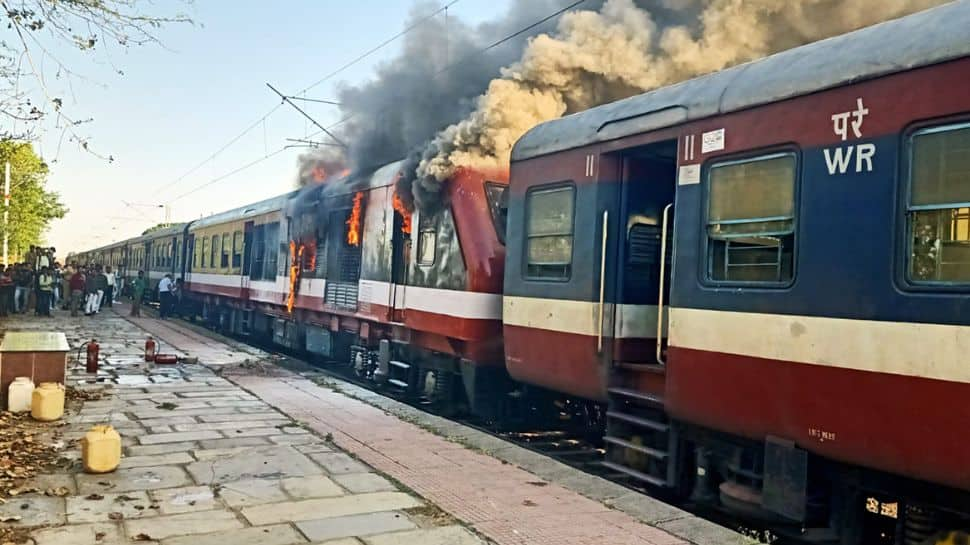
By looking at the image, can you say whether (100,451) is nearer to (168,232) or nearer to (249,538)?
(249,538)

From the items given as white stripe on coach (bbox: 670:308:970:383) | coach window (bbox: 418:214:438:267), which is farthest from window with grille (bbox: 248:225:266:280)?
white stripe on coach (bbox: 670:308:970:383)

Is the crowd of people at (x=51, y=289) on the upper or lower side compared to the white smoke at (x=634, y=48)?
lower

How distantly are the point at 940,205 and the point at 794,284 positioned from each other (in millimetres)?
1001

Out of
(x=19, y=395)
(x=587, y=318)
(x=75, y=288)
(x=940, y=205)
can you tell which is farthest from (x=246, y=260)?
(x=940, y=205)

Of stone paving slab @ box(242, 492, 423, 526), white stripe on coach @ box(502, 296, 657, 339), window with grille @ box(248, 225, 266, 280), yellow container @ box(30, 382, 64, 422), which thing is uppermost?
window with grille @ box(248, 225, 266, 280)

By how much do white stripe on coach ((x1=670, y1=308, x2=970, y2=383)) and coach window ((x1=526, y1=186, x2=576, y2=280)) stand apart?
1625 millimetres

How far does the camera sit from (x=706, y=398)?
5590 mm

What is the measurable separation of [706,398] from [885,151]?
6.70 ft

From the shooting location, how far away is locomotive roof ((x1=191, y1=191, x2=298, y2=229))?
56.8 ft

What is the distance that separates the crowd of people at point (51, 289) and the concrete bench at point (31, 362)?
1567 centimetres

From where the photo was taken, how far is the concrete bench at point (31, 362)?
27.8 ft

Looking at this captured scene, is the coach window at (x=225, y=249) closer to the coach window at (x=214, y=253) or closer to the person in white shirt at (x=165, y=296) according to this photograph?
the coach window at (x=214, y=253)

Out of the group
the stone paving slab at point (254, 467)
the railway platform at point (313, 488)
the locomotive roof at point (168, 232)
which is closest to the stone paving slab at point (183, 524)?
the railway platform at point (313, 488)

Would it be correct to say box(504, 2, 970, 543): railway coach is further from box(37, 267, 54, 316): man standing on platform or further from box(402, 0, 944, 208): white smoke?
box(37, 267, 54, 316): man standing on platform
